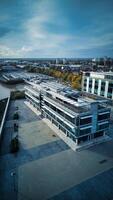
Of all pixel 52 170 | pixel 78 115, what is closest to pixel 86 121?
pixel 78 115

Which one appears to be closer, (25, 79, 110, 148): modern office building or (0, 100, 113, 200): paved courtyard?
(0, 100, 113, 200): paved courtyard

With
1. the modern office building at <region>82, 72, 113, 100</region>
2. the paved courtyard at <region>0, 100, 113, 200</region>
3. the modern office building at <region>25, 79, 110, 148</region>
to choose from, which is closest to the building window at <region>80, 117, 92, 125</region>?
the modern office building at <region>25, 79, 110, 148</region>

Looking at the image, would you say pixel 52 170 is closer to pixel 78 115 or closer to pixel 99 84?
pixel 78 115

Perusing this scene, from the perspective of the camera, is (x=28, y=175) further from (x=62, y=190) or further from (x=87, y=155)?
(x=87, y=155)

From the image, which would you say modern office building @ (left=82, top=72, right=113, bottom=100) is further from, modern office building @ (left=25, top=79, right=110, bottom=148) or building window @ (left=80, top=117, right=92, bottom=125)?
building window @ (left=80, top=117, right=92, bottom=125)

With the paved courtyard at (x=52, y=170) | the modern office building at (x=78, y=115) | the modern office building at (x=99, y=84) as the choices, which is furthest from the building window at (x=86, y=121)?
the modern office building at (x=99, y=84)

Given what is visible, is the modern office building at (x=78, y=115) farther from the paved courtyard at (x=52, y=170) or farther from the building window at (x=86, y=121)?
the paved courtyard at (x=52, y=170)
